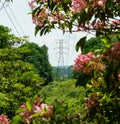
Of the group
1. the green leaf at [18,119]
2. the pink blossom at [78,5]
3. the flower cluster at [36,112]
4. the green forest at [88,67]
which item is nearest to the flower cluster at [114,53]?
the green forest at [88,67]

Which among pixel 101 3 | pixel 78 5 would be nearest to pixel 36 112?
pixel 78 5

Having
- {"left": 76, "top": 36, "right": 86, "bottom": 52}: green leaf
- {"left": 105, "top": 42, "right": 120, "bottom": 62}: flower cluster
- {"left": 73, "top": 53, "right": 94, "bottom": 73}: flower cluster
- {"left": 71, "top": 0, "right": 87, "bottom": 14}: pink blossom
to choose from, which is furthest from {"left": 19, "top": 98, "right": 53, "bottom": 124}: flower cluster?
{"left": 71, "top": 0, "right": 87, "bottom": 14}: pink blossom

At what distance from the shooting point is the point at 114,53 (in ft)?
10.2

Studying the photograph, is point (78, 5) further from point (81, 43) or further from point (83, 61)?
point (83, 61)

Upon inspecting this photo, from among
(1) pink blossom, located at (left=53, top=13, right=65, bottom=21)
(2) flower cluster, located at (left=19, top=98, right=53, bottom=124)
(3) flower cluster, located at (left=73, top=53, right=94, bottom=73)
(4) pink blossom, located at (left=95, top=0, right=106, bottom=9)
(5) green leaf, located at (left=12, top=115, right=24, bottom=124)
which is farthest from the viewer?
(1) pink blossom, located at (left=53, top=13, right=65, bottom=21)

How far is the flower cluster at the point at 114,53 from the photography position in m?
→ 3.08

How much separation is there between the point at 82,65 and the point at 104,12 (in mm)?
580

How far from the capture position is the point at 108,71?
298 centimetres

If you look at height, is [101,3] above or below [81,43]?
above

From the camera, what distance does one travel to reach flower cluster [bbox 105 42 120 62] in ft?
10.1

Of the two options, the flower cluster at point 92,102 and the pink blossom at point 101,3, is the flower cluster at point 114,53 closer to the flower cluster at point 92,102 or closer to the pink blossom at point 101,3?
the pink blossom at point 101,3

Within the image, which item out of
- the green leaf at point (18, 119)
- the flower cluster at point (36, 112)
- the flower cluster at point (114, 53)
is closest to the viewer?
the flower cluster at point (114, 53)

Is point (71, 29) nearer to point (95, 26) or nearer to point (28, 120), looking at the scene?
point (95, 26)

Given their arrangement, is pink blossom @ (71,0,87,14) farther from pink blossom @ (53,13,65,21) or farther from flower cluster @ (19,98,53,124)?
flower cluster @ (19,98,53,124)
